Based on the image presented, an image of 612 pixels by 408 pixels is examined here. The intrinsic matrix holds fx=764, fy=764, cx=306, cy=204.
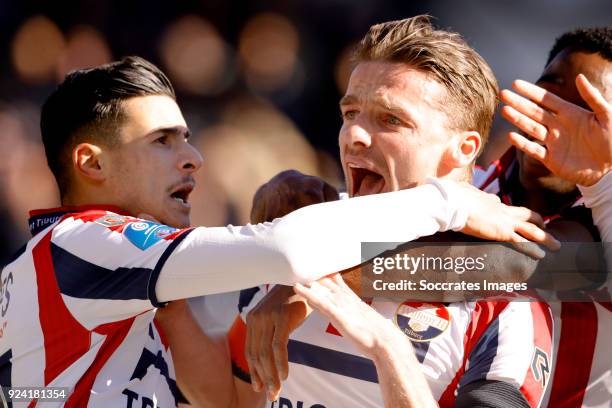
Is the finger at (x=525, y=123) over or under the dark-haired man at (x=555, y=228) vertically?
over

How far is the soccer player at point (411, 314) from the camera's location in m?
1.76

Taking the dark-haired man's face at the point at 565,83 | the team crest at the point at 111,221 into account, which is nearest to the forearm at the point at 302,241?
the team crest at the point at 111,221

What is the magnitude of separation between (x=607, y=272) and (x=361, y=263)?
2.24 feet

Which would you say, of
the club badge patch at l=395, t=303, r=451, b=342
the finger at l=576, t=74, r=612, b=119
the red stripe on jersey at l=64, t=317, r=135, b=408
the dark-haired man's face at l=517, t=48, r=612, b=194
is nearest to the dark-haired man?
the dark-haired man's face at l=517, t=48, r=612, b=194

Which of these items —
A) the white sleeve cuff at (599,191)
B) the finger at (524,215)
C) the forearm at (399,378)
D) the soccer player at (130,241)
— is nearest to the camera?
the forearm at (399,378)

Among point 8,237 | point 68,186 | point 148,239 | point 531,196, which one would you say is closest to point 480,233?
point 148,239

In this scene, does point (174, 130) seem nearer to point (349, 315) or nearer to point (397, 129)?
point (397, 129)

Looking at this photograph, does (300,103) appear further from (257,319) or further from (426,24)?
(257,319)

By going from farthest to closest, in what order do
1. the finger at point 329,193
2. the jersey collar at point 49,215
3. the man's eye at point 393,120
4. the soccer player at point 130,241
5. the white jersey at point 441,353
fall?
the finger at point 329,193, the jersey collar at point 49,215, the man's eye at point 393,120, the white jersey at point 441,353, the soccer player at point 130,241

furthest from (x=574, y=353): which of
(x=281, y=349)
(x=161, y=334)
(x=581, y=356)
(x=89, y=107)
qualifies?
(x=89, y=107)

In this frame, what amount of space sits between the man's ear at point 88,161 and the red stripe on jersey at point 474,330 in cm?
125

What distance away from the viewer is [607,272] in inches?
79.5

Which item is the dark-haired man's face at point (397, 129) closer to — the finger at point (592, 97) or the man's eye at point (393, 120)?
the man's eye at point (393, 120)

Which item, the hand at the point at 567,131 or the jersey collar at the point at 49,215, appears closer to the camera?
the hand at the point at 567,131
